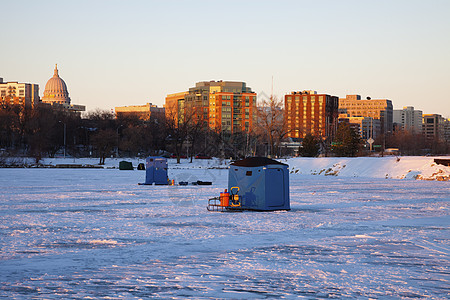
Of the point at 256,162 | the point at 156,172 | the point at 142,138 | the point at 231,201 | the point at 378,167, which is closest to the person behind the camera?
the point at 256,162

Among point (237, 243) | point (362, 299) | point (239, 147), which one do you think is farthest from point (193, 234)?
point (239, 147)

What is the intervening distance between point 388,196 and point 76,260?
2101 centimetres

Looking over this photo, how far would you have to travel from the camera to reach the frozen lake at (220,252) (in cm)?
860

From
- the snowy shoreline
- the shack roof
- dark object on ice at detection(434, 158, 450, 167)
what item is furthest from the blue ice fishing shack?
dark object on ice at detection(434, 158, 450, 167)

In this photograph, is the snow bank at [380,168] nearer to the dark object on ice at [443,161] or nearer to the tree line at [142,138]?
the dark object on ice at [443,161]

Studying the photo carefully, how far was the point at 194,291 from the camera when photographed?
8352 mm

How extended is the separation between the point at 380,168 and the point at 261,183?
122 ft

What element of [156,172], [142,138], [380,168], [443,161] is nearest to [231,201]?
[156,172]

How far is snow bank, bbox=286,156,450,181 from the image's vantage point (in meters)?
49.0

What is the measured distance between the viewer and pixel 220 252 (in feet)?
38.8

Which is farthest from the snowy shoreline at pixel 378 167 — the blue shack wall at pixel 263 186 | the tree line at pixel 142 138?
the blue shack wall at pixel 263 186

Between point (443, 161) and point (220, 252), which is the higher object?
point (443, 161)

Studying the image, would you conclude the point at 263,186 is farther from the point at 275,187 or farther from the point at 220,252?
the point at 220,252

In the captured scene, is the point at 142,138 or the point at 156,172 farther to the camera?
the point at 142,138
